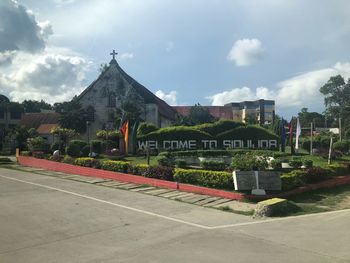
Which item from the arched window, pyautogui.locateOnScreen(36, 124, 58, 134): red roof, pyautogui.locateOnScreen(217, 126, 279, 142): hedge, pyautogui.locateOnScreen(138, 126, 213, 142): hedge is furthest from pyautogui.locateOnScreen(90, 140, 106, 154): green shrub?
pyautogui.locateOnScreen(36, 124, 58, 134): red roof

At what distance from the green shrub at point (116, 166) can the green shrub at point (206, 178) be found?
3483mm

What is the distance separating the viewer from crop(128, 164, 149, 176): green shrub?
17781 millimetres

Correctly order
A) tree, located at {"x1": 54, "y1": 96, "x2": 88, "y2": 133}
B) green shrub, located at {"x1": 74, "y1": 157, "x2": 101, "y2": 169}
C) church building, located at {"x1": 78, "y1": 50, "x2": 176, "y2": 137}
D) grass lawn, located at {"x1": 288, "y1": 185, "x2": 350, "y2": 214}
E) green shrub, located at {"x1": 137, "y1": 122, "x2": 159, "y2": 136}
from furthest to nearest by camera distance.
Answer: church building, located at {"x1": 78, "y1": 50, "x2": 176, "y2": 137} → tree, located at {"x1": 54, "y1": 96, "x2": 88, "y2": 133} → green shrub, located at {"x1": 137, "y1": 122, "x2": 159, "y2": 136} → green shrub, located at {"x1": 74, "y1": 157, "x2": 101, "y2": 169} → grass lawn, located at {"x1": 288, "y1": 185, "x2": 350, "y2": 214}

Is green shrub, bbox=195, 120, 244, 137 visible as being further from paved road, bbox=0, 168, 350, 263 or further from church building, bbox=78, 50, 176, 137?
paved road, bbox=0, 168, 350, 263

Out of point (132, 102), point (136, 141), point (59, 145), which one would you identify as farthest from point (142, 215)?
point (132, 102)

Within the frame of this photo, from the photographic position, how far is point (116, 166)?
19531 mm

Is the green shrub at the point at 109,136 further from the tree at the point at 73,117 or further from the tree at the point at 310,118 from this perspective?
the tree at the point at 310,118

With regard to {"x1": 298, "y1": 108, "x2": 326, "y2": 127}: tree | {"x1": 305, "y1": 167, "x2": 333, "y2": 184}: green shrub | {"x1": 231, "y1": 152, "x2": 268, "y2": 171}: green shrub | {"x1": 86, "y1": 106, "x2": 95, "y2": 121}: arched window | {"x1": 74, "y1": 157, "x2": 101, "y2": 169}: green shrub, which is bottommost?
{"x1": 305, "y1": 167, "x2": 333, "y2": 184}: green shrub

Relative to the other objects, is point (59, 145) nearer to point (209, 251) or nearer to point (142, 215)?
point (142, 215)

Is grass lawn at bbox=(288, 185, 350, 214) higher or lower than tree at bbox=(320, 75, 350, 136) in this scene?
lower

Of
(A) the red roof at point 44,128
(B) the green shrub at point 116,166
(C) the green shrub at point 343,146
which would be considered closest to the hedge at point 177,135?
(C) the green shrub at point 343,146

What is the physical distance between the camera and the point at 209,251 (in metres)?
7.68

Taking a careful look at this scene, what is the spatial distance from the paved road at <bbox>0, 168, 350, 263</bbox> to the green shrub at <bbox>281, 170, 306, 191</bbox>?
2988 mm

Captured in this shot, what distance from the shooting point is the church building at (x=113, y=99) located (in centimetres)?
4778
